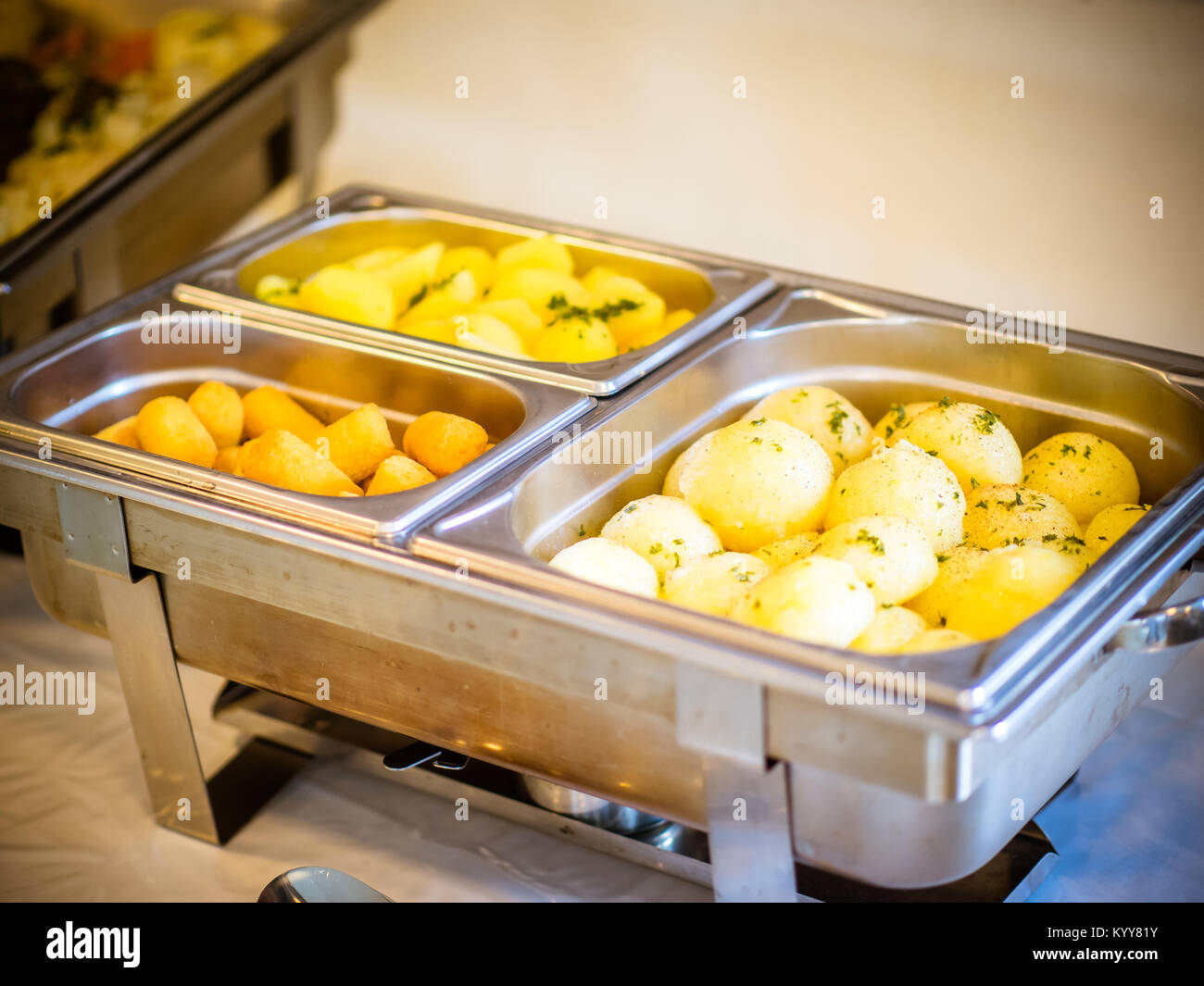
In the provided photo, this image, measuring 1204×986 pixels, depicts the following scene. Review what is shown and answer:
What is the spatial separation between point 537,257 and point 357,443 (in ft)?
1.81

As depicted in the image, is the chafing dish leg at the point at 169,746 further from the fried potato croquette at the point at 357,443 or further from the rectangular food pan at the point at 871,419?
the rectangular food pan at the point at 871,419

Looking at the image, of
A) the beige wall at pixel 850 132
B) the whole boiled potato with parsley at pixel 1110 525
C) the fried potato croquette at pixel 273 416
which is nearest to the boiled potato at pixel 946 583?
the whole boiled potato with parsley at pixel 1110 525

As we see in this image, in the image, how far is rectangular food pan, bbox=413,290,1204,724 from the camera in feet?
3.57

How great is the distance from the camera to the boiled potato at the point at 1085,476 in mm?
1521

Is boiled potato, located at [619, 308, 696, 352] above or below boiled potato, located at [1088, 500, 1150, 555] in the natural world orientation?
above

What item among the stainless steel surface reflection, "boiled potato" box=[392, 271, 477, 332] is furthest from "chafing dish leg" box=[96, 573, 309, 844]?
"boiled potato" box=[392, 271, 477, 332]

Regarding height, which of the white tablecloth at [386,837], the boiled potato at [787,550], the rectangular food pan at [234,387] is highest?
the rectangular food pan at [234,387]

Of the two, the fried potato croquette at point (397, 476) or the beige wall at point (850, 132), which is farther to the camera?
the beige wall at point (850, 132)

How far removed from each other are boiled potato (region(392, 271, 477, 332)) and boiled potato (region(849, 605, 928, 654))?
0.87 metres

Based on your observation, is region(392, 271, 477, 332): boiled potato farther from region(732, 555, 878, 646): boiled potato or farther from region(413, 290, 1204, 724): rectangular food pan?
region(732, 555, 878, 646): boiled potato

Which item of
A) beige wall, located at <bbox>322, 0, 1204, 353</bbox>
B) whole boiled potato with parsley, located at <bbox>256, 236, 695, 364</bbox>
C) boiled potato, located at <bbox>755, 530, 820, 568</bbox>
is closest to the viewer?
boiled potato, located at <bbox>755, 530, 820, 568</bbox>

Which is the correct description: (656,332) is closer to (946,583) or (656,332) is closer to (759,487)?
(759,487)

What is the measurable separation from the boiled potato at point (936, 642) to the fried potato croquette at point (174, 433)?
915 mm

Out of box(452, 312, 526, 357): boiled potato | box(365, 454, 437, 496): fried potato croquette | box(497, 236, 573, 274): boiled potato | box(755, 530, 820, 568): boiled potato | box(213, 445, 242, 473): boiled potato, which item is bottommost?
box(755, 530, 820, 568): boiled potato
